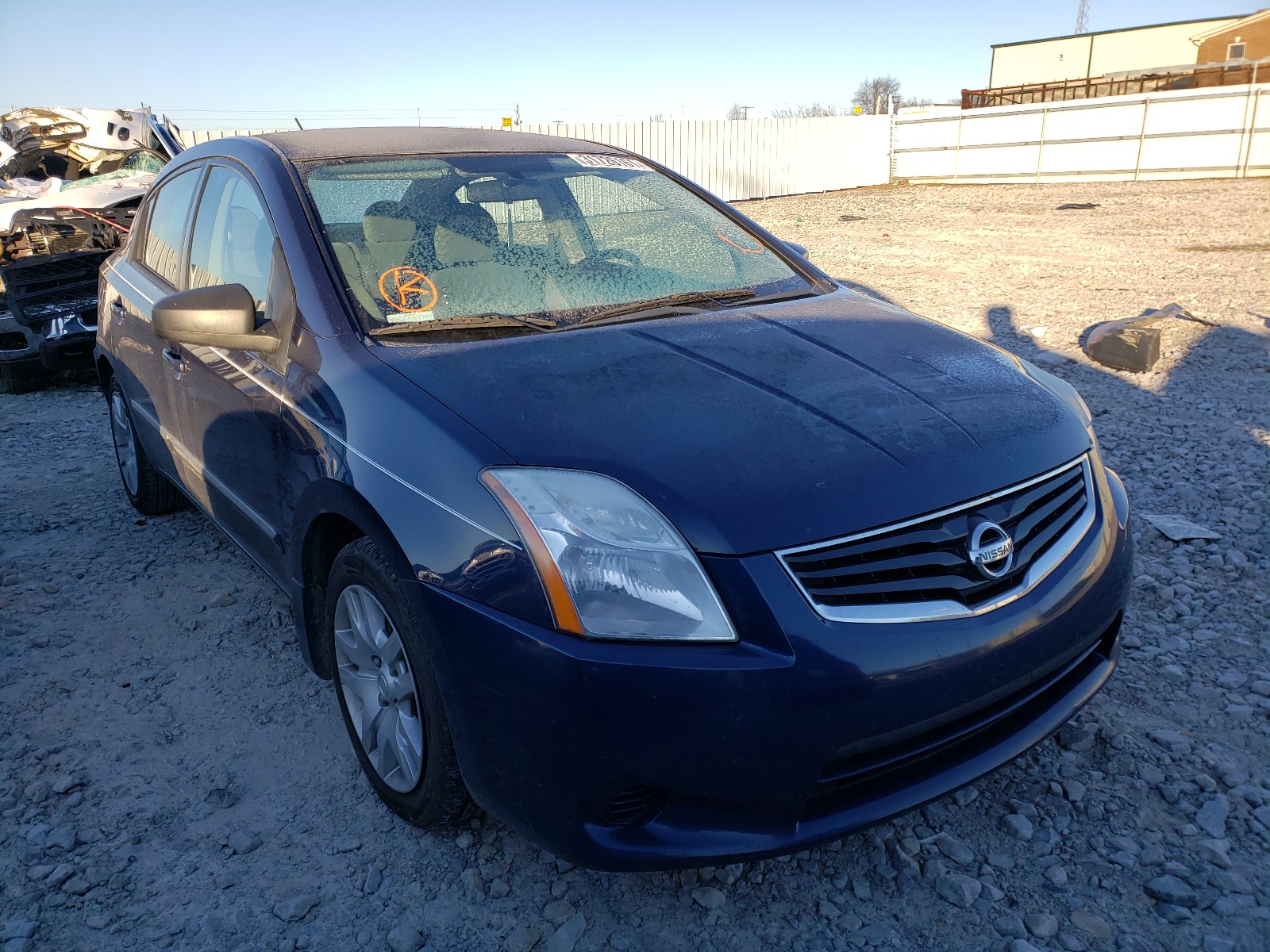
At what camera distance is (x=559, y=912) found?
2049mm

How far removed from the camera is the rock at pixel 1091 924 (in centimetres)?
194

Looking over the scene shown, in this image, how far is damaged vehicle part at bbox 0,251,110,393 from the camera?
22.0ft

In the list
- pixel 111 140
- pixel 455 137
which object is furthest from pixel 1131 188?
pixel 455 137

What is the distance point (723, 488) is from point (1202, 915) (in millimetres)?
1398

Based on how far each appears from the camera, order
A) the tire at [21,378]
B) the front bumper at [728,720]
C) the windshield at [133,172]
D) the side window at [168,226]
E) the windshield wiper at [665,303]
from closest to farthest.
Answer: the front bumper at [728,720] < the windshield wiper at [665,303] < the side window at [168,226] < the tire at [21,378] < the windshield at [133,172]

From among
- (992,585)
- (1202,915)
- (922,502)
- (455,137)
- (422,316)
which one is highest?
(455,137)

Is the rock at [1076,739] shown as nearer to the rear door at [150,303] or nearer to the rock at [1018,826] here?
the rock at [1018,826]

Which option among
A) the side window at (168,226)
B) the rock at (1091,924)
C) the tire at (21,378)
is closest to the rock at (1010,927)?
the rock at (1091,924)

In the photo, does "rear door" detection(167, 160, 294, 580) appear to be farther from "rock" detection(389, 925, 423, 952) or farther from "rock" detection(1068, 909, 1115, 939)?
"rock" detection(1068, 909, 1115, 939)

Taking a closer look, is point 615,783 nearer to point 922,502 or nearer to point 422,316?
point 922,502

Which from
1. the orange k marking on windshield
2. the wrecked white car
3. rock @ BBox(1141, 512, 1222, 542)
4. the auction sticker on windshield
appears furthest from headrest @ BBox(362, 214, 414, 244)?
the wrecked white car

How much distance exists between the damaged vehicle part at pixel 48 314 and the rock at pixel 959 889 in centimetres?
696

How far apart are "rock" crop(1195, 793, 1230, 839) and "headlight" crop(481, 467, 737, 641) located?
143 cm

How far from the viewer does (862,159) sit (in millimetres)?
26656
